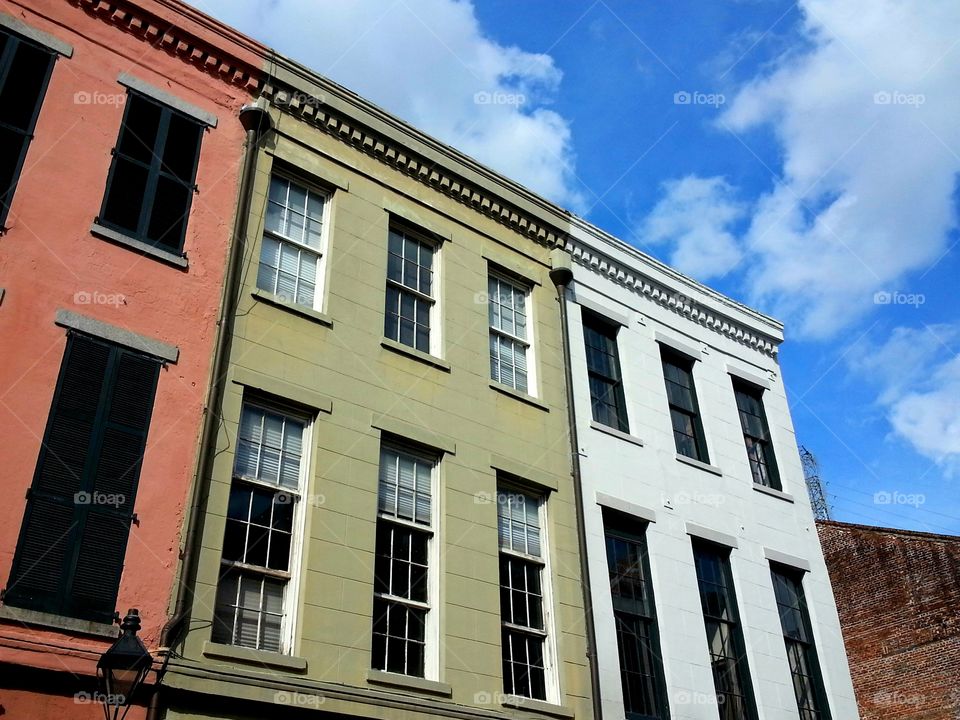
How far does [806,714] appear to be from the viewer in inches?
582

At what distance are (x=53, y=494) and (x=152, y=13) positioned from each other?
669cm

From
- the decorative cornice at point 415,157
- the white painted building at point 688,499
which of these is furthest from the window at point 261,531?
the decorative cornice at point 415,157

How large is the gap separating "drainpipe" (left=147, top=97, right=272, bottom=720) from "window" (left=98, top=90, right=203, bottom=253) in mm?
652

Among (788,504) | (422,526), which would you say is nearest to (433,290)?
(422,526)

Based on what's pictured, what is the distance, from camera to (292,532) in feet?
34.0

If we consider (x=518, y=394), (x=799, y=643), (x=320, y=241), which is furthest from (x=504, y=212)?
(x=799, y=643)

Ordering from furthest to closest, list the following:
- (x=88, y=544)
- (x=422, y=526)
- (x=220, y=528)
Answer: (x=422, y=526) < (x=220, y=528) < (x=88, y=544)

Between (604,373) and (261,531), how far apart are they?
741 cm

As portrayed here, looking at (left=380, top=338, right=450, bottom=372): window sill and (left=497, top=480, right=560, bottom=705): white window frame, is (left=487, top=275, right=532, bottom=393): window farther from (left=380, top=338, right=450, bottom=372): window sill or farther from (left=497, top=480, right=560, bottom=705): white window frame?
(left=497, top=480, right=560, bottom=705): white window frame

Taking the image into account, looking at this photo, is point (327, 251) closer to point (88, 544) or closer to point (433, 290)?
point (433, 290)

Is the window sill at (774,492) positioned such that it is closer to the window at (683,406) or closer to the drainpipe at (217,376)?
the window at (683,406)

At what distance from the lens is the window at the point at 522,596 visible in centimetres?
1165

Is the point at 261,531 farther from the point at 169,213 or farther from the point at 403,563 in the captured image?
the point at 169,213

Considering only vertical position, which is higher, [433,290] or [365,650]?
[433,290]
